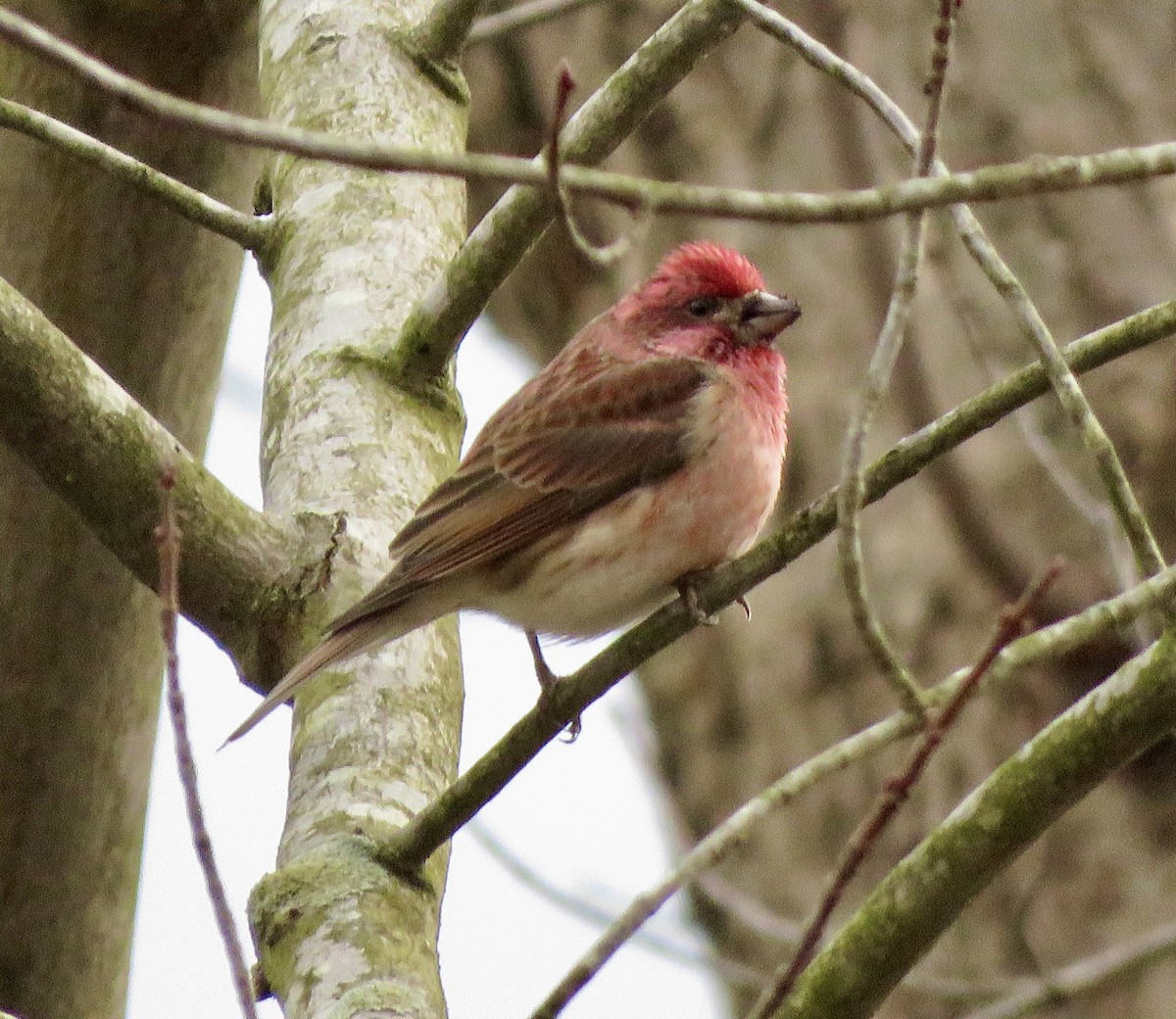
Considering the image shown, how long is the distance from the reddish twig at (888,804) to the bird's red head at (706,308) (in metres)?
3.13

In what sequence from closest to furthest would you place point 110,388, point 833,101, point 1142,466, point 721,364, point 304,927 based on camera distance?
1. point 304,927
2. point 110,388
3. point 721,364
4. point 1142,466
5. point 833,101

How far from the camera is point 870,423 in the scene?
11.0 ft

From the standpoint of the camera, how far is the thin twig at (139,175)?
15.1 ft

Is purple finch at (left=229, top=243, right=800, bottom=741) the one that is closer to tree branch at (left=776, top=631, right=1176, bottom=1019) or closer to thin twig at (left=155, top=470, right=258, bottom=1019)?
thin twig at (left=155, top=470, right=258, bottom=1019)

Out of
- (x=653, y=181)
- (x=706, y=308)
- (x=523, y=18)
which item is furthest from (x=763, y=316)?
(x=653, y=181)

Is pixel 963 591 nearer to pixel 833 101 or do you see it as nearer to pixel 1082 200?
pixel 1082 200

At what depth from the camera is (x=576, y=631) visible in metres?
5.65

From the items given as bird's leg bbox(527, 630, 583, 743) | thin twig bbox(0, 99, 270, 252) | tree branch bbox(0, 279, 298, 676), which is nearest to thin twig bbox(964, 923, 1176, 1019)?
bird's leg bbox(527, 630, 583, 743)

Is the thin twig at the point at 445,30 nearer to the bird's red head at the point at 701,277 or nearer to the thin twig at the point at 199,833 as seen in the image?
the bird's red head at the point at 701,277

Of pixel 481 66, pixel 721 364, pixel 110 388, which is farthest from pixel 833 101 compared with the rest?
pixel 110 388

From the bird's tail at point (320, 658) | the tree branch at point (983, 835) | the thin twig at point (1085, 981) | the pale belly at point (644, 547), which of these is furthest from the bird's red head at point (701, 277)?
the tree branch at point (983, 835)

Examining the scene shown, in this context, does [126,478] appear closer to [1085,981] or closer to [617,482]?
[617,482]

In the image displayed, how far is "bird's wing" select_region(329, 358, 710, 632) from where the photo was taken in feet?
17.3

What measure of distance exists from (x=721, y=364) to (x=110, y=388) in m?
2.24
